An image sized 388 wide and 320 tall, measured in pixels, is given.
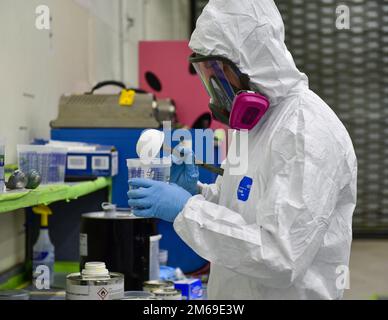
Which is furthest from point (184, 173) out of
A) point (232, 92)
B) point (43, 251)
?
point (43, 251)

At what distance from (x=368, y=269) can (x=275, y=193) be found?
18.1 ft

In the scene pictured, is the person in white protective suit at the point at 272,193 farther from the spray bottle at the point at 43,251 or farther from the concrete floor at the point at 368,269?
the concrete floor at the point at 368,269

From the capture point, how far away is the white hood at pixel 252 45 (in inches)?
72.7

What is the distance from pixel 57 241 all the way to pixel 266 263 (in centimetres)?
177

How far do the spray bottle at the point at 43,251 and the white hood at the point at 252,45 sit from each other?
1.26 m

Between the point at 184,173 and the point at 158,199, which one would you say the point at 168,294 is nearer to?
the point at 184,173

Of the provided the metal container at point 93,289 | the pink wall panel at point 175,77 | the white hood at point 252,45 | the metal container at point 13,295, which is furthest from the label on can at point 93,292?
the pink wall panel at point 175,77

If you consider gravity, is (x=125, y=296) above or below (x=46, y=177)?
below

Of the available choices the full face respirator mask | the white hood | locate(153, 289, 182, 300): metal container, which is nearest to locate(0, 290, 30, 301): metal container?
locate(153, 289, 182, 300): metal container

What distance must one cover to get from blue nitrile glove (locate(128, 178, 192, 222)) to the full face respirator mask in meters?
0.27
